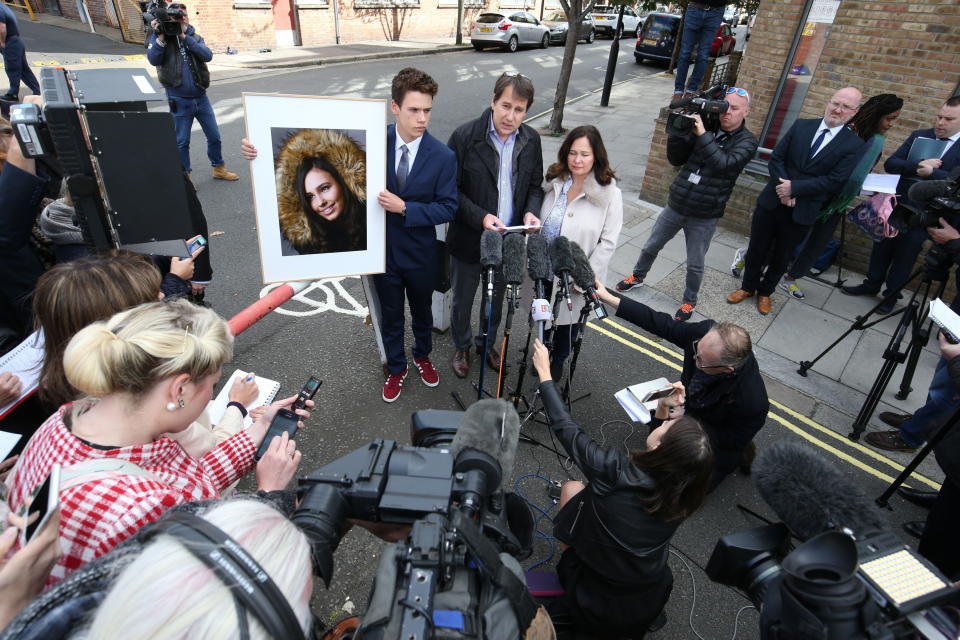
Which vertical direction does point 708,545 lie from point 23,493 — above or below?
below

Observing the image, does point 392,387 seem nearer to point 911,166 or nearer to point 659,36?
point 911,166

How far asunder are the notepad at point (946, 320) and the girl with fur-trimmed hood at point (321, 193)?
11.9 ft

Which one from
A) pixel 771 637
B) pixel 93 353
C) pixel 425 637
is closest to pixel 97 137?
pixel 93 353

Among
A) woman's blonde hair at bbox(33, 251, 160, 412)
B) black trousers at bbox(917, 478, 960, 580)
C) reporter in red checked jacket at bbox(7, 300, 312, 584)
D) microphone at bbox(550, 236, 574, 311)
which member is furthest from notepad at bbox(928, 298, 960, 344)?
woman's blonde hair at bbox(33, 251, 160, 412)

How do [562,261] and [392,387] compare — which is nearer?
[562,261]

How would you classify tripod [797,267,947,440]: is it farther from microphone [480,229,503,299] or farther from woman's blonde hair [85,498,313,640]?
woman's blonde hair [85,498,313,640]

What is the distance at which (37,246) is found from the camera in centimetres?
316

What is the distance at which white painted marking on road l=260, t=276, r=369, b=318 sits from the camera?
5.07 metres

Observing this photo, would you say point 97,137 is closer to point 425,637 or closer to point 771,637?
point 425,637

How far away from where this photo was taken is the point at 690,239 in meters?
5.25

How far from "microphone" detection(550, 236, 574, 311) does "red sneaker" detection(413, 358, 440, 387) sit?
151 cm

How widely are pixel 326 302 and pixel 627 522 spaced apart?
4.00 m

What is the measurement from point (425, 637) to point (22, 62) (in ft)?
39.4

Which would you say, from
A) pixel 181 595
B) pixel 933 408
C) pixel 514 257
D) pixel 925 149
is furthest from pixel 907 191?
pixel 181 595
